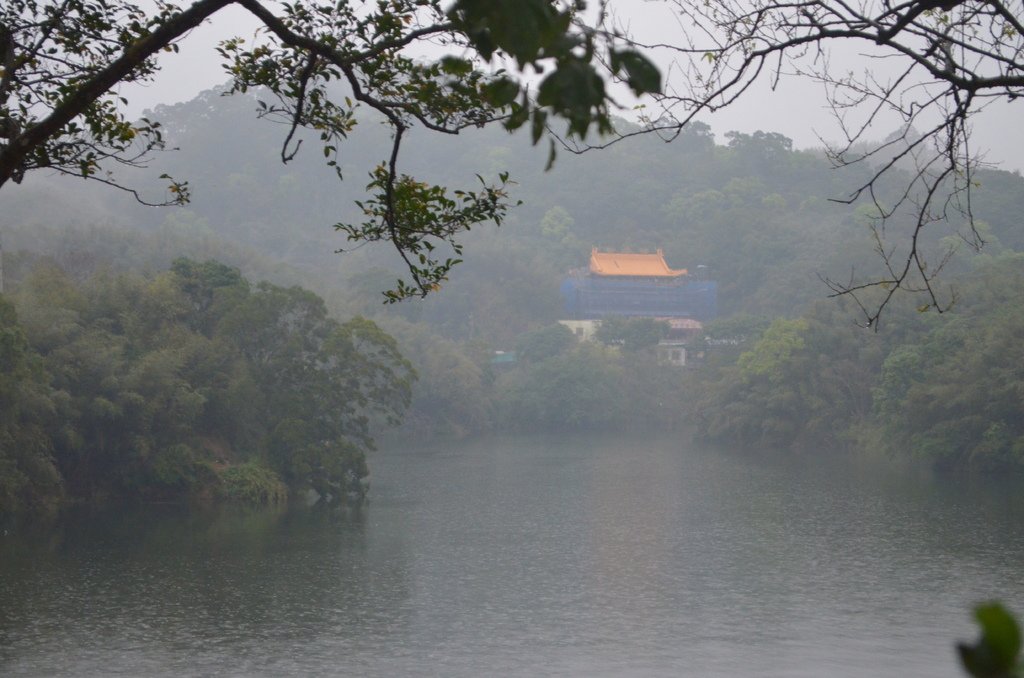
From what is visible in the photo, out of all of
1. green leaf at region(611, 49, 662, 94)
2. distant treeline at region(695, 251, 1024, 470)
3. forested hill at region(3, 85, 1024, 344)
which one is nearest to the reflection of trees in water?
green leaf at region(611, 49, 662, 94)

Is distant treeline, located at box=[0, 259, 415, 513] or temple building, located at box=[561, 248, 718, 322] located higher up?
temple building, located at box=[561, 248, 718, 322]

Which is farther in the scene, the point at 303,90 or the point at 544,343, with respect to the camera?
the point at 544,343

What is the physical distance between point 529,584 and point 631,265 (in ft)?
106

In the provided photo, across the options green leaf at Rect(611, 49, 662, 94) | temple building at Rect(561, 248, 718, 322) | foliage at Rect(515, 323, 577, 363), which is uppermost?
temple building at Rect(561, 248, 718, 322)

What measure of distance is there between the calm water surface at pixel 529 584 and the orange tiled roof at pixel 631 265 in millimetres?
24100

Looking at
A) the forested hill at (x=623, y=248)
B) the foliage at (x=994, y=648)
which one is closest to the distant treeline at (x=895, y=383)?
the forested hill at (x=623, y=248)

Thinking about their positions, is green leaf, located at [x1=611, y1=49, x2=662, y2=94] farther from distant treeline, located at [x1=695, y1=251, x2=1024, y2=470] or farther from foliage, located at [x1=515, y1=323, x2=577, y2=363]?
foliage, located at [x1=515, y1=323, x2=577, y2=363]

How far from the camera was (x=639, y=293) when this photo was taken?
43.7m

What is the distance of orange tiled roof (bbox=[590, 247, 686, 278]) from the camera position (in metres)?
43.6

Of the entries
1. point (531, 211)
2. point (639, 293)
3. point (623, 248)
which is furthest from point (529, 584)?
point (531, 211)

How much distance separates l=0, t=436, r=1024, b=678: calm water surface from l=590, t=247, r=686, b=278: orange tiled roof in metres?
24.1

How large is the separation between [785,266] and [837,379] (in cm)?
1637

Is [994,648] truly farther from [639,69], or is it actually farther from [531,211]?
[531,211]

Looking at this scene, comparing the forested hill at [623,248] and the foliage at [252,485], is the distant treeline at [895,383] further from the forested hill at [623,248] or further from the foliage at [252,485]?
the foliage at [252,485]
